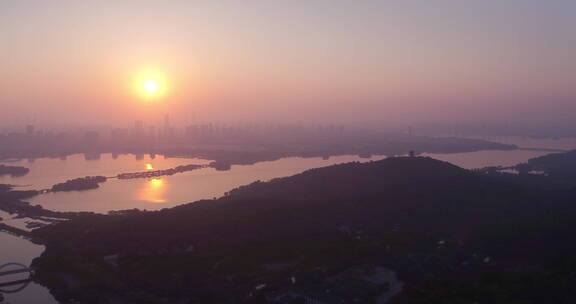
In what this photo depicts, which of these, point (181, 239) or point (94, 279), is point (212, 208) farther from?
point (94, 279)

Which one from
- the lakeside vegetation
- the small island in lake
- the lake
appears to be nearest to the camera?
the lake

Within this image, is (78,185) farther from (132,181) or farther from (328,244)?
(328,244)

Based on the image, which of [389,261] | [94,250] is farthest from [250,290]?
[94,250]

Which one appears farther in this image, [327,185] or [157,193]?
[157,193]

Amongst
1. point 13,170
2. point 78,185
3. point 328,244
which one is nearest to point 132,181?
point 78,185

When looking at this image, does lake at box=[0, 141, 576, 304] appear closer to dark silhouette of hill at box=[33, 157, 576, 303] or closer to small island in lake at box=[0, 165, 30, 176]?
small island in lake at box=[0, 165, 30, 176]

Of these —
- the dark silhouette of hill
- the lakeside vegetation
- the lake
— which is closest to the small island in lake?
the lake

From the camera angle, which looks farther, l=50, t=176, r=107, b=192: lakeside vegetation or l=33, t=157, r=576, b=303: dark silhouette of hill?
l=50, t=176, r=107, b=192: lakeside vegetation

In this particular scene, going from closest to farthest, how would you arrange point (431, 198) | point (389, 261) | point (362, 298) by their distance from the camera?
point (362, 298) < point (389, 261) < point (431, 198)
